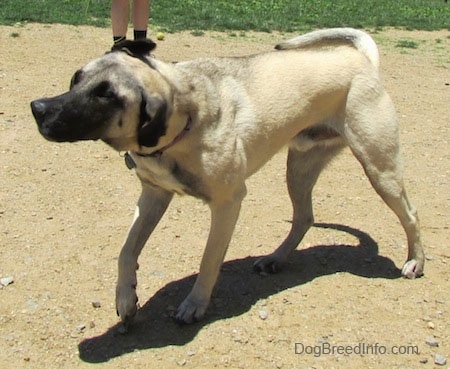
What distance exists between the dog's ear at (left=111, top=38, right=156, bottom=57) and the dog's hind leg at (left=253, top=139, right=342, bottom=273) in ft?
5.07

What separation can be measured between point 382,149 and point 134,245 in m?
1.67

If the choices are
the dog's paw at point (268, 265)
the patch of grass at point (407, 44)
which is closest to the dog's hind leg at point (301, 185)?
the dog's paw at point (268, 265)

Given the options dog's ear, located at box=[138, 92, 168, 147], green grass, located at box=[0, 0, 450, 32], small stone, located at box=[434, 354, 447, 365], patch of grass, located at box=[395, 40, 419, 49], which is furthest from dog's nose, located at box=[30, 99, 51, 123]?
patch of grass, located at box=[395, 40, 419, 49]

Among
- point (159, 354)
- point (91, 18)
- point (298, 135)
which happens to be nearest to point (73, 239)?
point (159, 354)

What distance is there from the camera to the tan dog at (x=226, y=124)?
10.4 ft

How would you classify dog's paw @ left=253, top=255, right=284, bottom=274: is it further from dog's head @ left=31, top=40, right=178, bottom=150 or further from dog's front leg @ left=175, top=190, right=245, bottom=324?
dog's head @ left=31, top=40, right=178, bottom=150

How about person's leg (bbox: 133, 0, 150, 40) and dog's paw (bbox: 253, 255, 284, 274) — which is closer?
dog's paw (bbox: 253, 255, 284, 274)

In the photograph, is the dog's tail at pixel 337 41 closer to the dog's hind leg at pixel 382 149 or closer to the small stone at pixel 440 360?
the dog's hind leg at pixel 382 149

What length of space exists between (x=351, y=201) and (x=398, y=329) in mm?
1877

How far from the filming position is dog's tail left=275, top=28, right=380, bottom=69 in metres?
4.45

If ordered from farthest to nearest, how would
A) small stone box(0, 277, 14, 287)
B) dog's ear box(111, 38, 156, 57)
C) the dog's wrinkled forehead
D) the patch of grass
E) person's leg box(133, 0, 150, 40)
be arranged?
the patch of grass, person's leg box(133, 0, 150, 40), small stone box(0, 277, 14, 287), dog's ear box(111, 38, 156, 57), the dog's wrinkled forehead

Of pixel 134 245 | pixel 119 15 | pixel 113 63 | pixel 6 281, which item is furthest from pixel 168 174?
pixel 119 15

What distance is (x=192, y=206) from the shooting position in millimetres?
5328

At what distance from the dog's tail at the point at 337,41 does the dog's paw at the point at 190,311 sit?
1810mm
